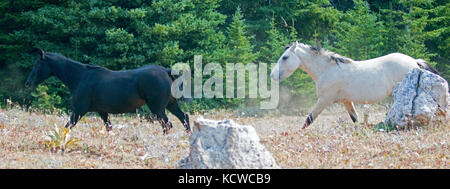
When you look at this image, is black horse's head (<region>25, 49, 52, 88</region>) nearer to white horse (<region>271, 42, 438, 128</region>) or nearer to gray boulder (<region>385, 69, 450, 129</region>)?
white horse (<region>271, 42, 438, 128</region>)

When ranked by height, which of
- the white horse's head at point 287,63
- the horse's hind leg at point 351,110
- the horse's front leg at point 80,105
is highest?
the white horse's head at point 287,63

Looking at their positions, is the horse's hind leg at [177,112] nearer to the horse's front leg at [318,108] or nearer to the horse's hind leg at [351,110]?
the horse's front leg at [318,108]

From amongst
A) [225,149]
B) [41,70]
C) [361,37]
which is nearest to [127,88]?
[41,70]

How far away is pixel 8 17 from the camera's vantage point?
1906 cm

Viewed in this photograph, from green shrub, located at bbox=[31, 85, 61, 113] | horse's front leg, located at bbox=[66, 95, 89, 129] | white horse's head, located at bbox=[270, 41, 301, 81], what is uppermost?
white horse's head, located at bbox=[270, 41, 301, 81]

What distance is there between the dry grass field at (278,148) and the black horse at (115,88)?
0.51 m

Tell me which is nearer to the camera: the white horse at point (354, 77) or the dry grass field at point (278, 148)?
the dry grass field at point (278, 148)

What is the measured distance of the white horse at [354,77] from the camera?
1183 centimetres

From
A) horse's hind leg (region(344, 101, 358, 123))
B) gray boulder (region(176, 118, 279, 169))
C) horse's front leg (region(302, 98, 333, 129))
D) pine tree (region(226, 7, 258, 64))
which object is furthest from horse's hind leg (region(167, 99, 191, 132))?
pine tree (region(226, 7, 258, 64))

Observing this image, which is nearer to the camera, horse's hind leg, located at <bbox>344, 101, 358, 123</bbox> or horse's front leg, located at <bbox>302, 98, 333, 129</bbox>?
horse's front leg, located at <bbox>302, 98, 333, 129</bbox>

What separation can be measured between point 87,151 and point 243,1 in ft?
52.5

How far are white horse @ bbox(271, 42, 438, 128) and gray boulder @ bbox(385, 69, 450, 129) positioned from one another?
94cm

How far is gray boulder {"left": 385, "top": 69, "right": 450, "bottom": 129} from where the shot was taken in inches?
408

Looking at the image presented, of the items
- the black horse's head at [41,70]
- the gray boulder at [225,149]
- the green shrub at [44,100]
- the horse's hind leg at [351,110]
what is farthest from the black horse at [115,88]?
the green shrub at [44,100]
